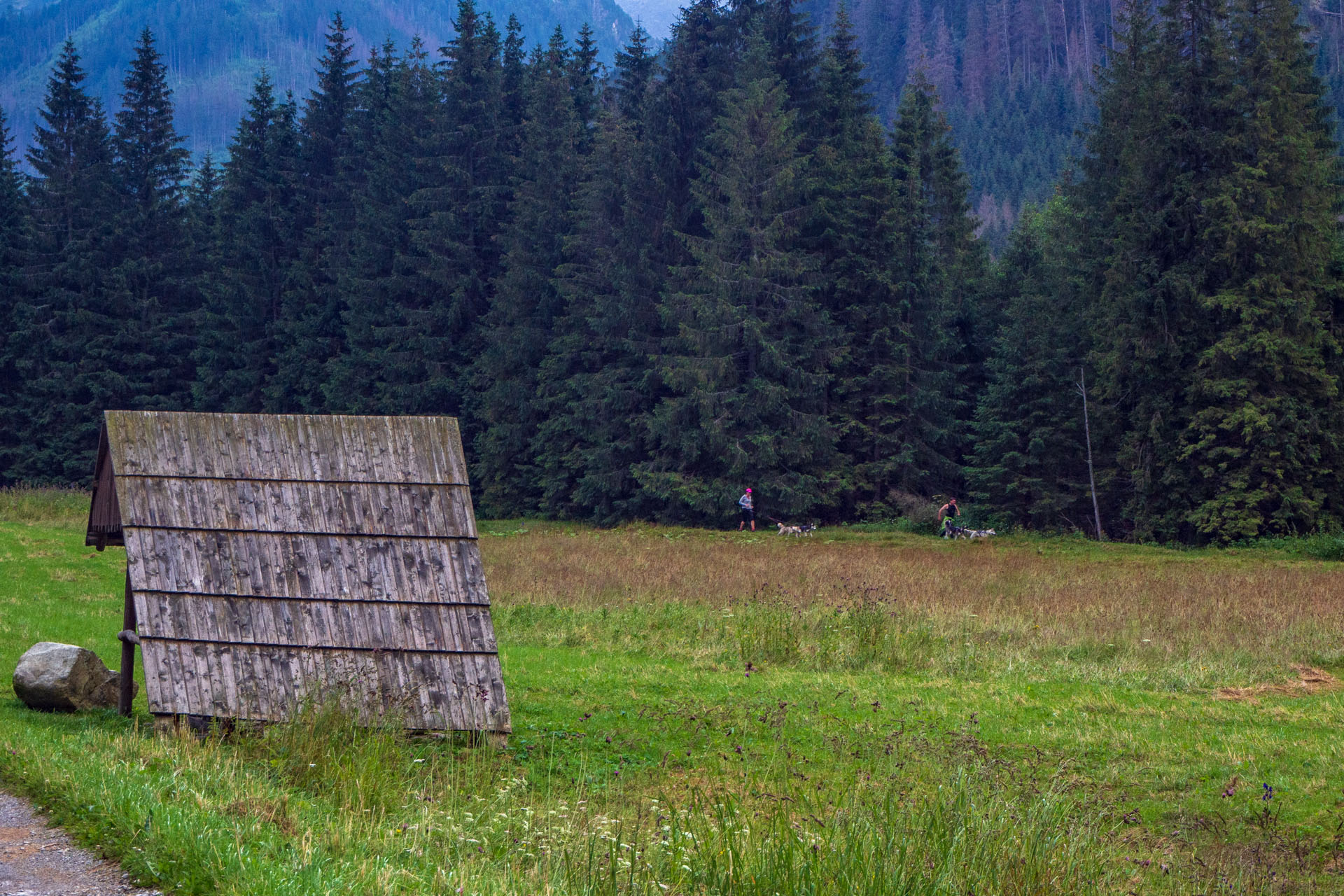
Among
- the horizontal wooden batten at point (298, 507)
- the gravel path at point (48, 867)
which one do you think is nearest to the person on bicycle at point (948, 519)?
the horizontal wooden batten at point (298, 507)

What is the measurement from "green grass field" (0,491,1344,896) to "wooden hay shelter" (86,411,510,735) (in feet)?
1.86

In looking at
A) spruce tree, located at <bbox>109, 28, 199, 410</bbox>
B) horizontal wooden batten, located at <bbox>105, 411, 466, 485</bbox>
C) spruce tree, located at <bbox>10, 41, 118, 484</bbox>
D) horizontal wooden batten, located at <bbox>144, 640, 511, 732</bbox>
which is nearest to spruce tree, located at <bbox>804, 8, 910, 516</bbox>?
horizontal wooden batten, located at <bbox>105, 411, 466, 485</bbox>

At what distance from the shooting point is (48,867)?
6453mm

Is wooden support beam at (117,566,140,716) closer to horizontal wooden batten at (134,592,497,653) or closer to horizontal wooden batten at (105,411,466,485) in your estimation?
horizontal wooden batten at (134,592,497,653)

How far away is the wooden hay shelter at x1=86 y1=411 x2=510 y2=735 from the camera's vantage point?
10.3 meters

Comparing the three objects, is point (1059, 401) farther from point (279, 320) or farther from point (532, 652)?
point (279, 320)

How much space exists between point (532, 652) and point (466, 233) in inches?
1776

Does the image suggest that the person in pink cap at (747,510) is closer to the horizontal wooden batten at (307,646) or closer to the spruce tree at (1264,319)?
the spruce tree at (1264,319)

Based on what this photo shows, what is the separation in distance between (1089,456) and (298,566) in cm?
3816

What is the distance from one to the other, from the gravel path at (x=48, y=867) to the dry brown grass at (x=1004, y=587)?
1273cm

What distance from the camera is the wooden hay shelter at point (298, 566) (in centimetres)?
1034

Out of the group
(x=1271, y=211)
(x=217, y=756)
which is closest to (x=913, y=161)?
(x=1271, y=211)

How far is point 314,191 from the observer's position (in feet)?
220

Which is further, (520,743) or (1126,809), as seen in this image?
(520,743)
